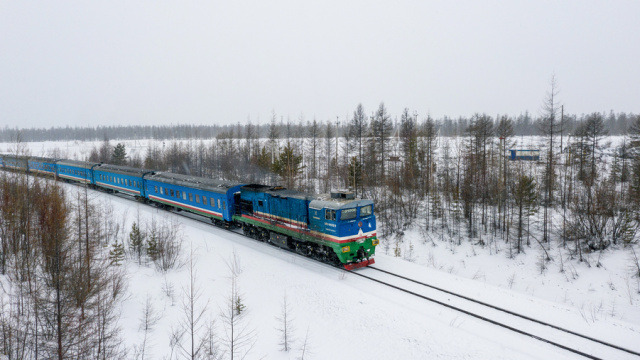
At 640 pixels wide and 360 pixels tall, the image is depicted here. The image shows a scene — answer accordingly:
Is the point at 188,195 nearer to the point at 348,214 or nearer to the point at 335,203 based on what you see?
the point at 335,203

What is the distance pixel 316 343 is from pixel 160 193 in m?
24.3

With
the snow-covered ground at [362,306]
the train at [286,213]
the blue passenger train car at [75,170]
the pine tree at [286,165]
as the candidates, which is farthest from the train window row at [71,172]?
the snow-covered ground at [362,306]

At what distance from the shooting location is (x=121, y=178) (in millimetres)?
36094

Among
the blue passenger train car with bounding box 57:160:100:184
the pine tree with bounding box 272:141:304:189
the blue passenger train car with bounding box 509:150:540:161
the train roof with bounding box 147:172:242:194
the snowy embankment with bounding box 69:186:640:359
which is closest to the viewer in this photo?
the snowy embankment with bounding box 69:186:640:359

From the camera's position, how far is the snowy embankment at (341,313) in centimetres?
1103

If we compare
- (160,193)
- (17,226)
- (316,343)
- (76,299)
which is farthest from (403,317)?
(160,193)

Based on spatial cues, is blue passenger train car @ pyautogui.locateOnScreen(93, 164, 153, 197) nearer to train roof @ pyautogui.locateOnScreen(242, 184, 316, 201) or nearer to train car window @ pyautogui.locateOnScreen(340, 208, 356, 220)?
train roof @ pyautogui.locateOnScreen(242, 184, 316, 201)

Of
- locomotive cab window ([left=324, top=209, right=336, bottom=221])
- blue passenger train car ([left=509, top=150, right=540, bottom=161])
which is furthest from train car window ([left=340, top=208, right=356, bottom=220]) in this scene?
blue passenger train car ([left=509, top=150, right=540, bottom=161])

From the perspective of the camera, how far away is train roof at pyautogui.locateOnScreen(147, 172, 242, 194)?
24.0 metres

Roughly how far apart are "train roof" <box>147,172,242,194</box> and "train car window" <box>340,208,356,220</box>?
10086mm

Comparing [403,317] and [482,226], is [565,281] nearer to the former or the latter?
[482,226]

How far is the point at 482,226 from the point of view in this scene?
32.2 metres

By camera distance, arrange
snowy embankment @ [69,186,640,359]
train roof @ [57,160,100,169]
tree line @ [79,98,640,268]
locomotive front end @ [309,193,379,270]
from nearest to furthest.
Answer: snowy embankment @ [69,186,640,359] < locomotive front end @ [309,193,379,270] < tree line @ [79,98,640,268] < train roof @ [57,160,100,169]

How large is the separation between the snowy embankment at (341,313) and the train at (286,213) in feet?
3.66
